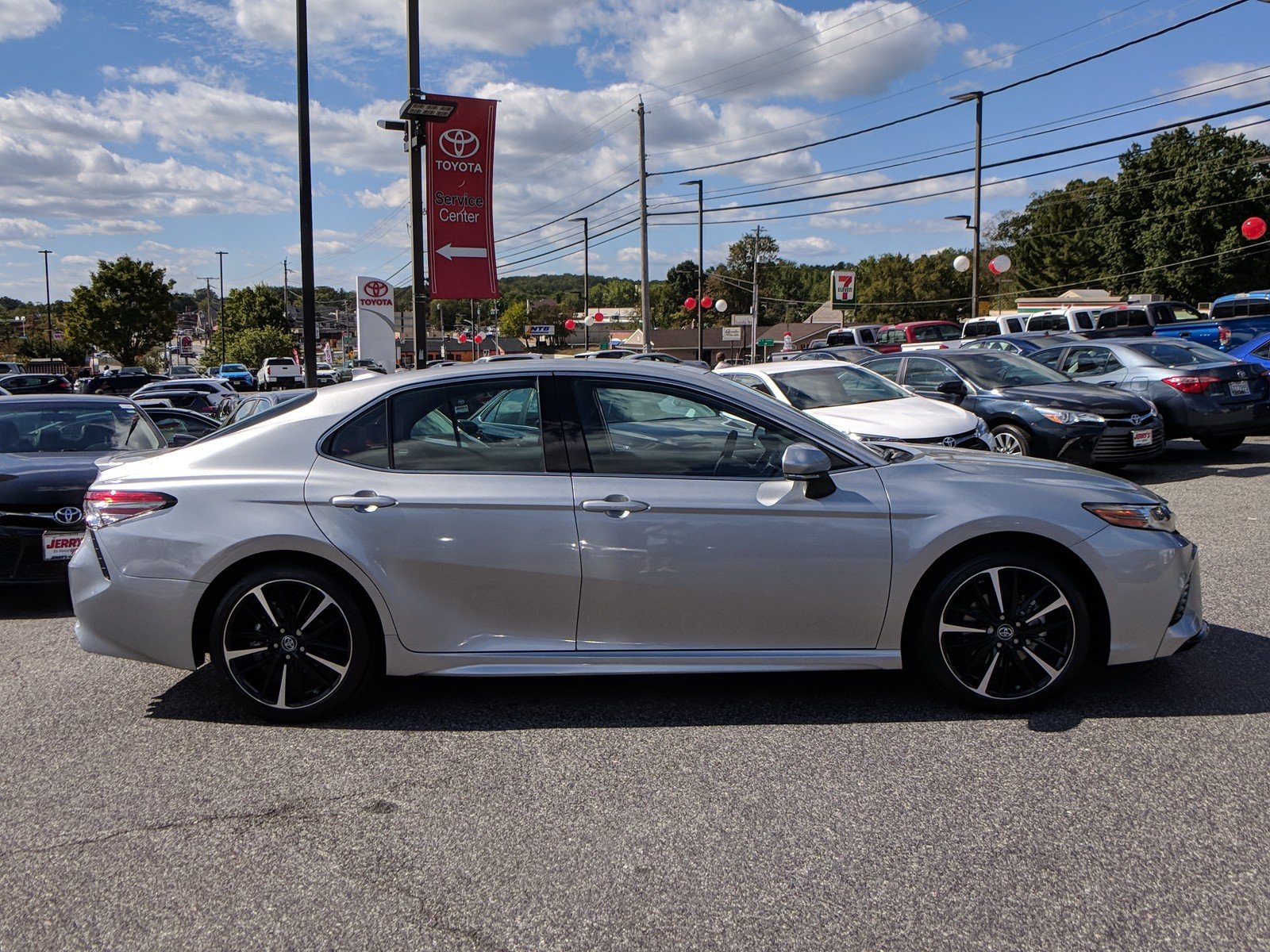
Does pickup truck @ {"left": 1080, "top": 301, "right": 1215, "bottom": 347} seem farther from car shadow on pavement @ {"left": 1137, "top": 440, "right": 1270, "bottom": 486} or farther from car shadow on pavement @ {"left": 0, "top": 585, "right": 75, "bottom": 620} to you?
car shadow on pavement @ {"left": 0, "top": 585, "right": 75, "bottom": 620}

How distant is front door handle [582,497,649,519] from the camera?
4141mm

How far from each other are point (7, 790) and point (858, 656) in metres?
3.33

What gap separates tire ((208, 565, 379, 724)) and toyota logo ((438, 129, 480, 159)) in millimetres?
12956

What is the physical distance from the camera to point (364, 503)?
4.20m

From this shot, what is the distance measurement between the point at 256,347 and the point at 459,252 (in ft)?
234

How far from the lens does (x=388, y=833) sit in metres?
3.37

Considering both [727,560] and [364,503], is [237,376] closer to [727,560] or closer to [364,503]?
[364,503]

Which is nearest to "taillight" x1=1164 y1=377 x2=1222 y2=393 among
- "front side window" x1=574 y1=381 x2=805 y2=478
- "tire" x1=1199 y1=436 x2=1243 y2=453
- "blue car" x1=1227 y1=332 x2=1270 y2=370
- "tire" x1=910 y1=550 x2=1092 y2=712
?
"tire" x1=1199 y1=436 x2=1243 y2=453

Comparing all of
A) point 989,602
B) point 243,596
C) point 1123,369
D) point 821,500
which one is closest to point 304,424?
point 243,596

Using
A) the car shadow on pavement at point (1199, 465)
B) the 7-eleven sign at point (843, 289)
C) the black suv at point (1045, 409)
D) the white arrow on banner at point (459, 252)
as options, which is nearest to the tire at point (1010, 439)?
the black suv at point (1045, 409)

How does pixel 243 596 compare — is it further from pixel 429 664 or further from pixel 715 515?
pixel 715 515

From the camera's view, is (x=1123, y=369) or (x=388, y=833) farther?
(x=1123, y=369)

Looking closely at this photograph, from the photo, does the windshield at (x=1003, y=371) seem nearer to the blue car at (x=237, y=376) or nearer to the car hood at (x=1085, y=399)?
the car hood at (x=1085, y=399)

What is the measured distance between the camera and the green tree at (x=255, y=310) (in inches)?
4481
